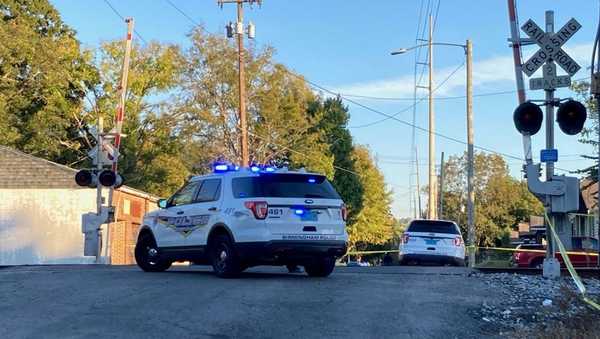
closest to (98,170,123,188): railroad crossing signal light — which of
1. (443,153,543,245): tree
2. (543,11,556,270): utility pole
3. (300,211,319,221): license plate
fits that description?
(300,211,319,221): license plate

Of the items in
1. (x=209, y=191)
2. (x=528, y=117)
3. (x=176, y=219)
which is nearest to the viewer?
(x=528, y=117)

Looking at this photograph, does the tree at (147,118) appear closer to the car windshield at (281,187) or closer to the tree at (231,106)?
the tree at (231,106)

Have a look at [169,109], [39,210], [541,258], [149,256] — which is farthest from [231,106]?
[149,256]

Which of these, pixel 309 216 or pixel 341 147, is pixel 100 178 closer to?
pixel 309 216

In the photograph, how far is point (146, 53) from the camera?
156 ft

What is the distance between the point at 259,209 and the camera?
40.7 ft

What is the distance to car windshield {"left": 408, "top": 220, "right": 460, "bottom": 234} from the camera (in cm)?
2167

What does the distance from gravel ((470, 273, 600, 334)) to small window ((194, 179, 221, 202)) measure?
15.4 ft

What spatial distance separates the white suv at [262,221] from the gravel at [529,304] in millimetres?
2775

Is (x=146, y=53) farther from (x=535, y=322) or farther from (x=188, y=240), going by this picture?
(x=535, y=322)

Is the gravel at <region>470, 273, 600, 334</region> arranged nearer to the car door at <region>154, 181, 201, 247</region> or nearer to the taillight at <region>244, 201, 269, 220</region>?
the taillight at <region>244, 201, 269, 220</region>

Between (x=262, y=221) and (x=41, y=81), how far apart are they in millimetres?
33321

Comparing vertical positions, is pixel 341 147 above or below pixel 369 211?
above

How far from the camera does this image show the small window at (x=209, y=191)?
13312mm
